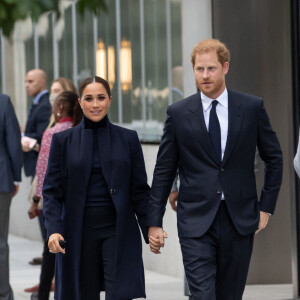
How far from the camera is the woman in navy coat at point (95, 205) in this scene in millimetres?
6645

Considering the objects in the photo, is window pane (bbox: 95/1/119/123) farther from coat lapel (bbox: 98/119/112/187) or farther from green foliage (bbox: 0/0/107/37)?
green foliage (bbox: 0/0/107/37)

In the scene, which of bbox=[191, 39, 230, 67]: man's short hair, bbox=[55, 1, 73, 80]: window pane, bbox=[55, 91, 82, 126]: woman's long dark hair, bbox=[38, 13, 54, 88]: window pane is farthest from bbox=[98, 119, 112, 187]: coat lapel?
bbox=[38, 13, 54, 88]: window pane

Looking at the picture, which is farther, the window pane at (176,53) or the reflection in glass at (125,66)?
the reflection in glass at (125,66)

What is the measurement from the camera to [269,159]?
6.25 m

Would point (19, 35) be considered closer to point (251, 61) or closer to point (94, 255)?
point (251, 61)

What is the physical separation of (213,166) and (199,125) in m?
0.24

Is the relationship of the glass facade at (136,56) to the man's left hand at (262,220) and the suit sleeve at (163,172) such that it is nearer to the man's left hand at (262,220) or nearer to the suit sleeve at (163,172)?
the suit sleeve at (163,172)

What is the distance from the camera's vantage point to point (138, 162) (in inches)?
269

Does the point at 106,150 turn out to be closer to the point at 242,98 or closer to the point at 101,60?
the point at 242,98

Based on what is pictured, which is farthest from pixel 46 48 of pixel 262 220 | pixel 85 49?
pixel 262 220

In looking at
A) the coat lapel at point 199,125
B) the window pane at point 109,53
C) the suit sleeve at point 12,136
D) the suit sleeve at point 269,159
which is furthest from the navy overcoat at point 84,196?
the window pane at point 109,53

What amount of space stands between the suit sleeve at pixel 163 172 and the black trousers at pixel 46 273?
8.92 feet

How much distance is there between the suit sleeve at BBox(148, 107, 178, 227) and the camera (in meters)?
6.28

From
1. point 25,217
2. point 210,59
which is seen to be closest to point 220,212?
point 210,59
